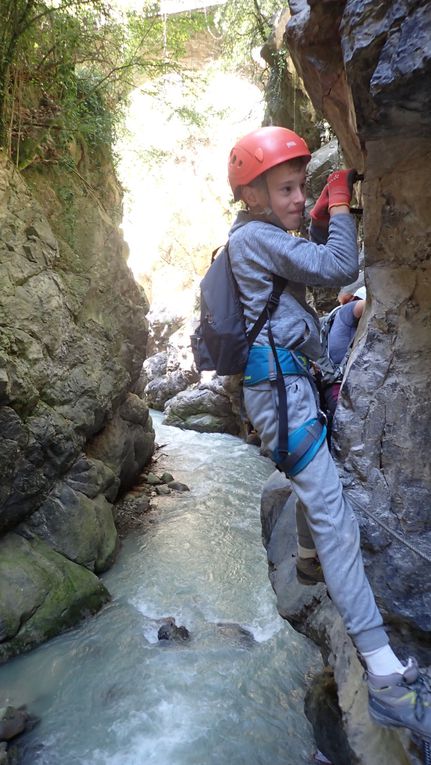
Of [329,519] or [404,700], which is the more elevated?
[329,519]

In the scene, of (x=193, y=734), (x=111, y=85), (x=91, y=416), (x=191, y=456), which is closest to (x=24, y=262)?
(x=91, y=416)

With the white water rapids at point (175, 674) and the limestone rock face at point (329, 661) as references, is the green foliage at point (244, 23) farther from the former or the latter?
the white water rapids at point (175, 674)

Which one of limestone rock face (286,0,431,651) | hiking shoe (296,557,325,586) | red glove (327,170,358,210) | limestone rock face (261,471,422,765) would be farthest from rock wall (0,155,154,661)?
red glove (327,170,358,210)

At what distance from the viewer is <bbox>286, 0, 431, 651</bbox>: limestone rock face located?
218 centimetres

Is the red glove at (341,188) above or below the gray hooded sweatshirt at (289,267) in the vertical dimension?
above

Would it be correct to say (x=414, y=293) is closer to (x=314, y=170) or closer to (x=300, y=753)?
(x=300, y=753)

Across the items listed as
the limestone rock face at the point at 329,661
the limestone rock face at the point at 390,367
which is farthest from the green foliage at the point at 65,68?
the limestone rock face at the point at 329,661

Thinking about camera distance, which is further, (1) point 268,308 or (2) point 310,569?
(2) point 310,569

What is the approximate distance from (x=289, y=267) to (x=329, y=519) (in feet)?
3.63

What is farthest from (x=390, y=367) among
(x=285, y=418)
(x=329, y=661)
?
(x=329, y=661)

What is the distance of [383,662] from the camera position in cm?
190

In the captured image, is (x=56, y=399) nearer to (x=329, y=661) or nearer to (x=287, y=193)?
(x=329, y=661)

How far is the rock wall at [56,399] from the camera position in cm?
545

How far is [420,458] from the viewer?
229 cm
